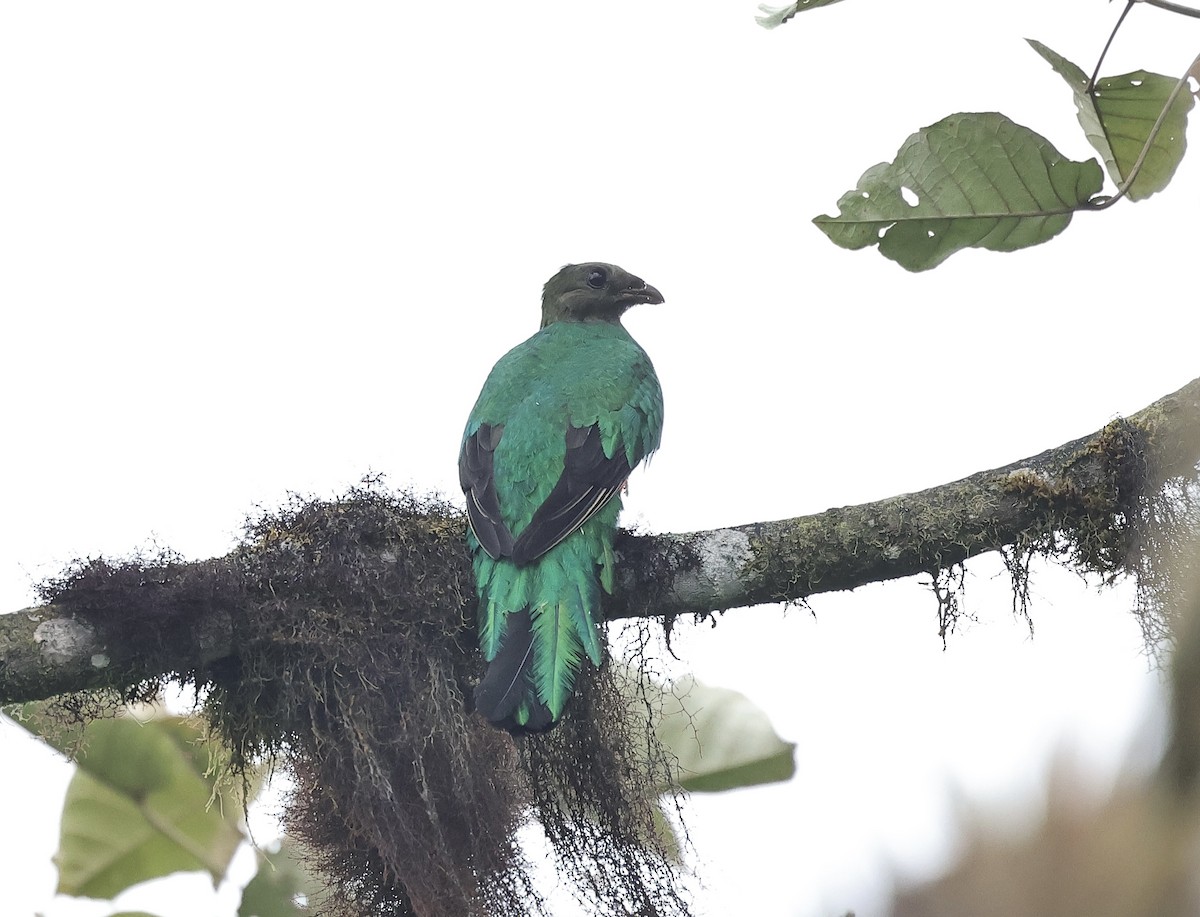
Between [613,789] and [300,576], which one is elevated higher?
[300,576]

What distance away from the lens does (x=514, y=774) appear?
356 cm

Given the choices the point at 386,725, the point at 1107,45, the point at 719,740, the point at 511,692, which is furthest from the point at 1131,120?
the point at 386,725

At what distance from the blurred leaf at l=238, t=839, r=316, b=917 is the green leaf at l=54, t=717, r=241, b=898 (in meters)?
0.10

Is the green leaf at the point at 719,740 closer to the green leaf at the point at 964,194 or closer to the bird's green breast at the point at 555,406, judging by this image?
the bird's green breast at the point at 555,406

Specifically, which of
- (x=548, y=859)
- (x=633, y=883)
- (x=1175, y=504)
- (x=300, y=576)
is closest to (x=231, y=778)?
(x=300, y=576)

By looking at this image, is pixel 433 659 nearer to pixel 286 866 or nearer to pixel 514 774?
pixel 514 774

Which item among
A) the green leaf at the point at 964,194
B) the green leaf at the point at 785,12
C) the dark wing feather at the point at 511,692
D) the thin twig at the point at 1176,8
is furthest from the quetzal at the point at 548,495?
the thin twig at the point at 1176,8

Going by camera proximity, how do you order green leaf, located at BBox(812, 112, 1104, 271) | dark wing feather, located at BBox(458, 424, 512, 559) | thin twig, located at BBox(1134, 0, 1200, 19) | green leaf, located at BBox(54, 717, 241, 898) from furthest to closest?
dark wing feather, located at BBox(458, 424, 512, 559) < green leaf, located at BBox(54, 717, 241, 898) < green leaf, located at BBox(812, 112, 1104, 271) < thin twig, located at BBox(1134, 0, 1200, 19)

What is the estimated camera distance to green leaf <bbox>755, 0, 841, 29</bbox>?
2400mm

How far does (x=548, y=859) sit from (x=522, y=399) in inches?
62.2

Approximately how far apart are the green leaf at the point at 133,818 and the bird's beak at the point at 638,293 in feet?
9.49

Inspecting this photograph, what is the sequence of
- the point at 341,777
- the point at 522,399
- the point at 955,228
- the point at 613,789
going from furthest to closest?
the point at 522,399
the point at 613,789
the point at 341,777
the point at 955,228

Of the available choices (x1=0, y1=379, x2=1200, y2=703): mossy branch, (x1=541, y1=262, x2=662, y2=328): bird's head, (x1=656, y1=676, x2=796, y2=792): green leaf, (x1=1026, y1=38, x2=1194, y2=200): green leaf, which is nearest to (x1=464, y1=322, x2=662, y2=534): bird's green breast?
(x1=0, y1=379, x2=1200, y2=703): mossy branch

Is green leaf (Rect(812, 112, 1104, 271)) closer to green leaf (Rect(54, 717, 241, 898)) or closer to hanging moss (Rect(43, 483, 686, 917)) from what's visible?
hanging moss (Rect(43, 483, 686, 917))
